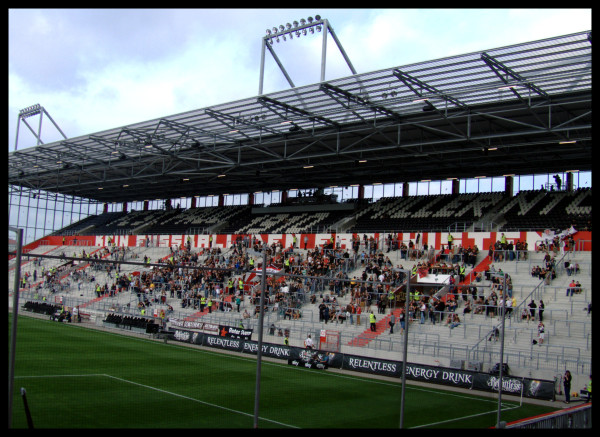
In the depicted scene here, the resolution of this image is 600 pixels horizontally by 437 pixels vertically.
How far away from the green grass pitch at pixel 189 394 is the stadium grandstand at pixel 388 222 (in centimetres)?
227

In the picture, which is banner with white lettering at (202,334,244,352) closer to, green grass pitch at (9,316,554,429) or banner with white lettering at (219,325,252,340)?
banner with white lettering at (219,325,252,340)

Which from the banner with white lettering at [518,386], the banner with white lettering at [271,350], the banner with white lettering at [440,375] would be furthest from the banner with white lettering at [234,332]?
the banner with white lettering at [518,386]

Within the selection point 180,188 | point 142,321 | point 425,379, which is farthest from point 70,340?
point 180,188

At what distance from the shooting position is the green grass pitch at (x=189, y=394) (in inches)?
651

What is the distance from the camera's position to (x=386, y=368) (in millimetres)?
27484

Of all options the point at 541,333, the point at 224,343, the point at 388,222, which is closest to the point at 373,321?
the point at 541,333

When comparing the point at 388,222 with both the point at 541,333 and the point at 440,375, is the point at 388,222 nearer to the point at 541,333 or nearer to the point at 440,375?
the point at 541,333

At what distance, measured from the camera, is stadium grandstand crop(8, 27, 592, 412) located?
27266 millimetres

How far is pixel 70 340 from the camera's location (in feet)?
81.8

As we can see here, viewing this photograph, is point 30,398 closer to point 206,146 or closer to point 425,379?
point 425,379

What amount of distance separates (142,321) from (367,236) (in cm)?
2038

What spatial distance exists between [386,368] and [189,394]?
1088 cm

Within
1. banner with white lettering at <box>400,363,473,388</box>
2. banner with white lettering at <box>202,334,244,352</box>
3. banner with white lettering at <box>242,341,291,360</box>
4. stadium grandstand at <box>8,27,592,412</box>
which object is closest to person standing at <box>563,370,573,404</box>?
stadium grandstand at <box>8,27,592,412</box>
